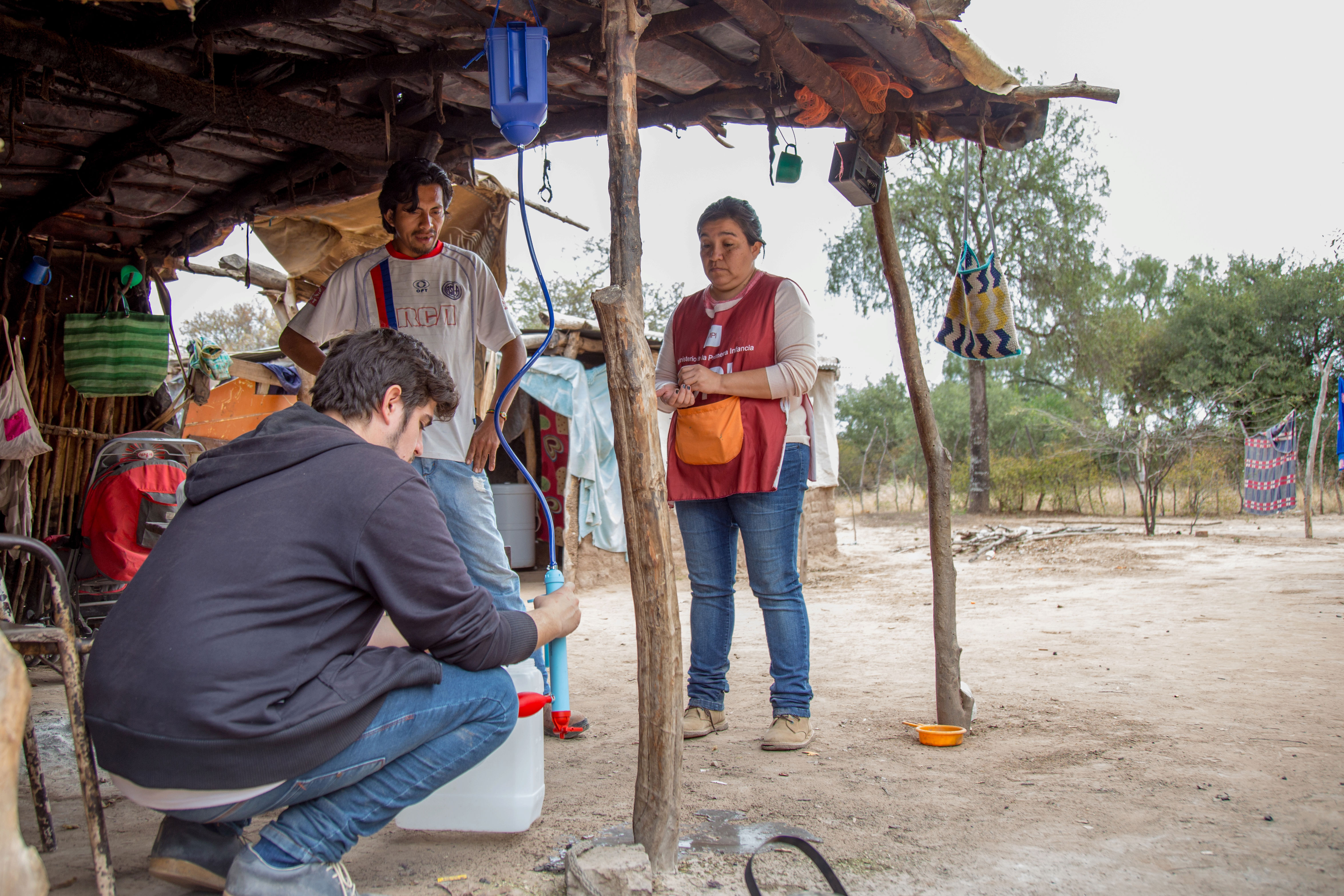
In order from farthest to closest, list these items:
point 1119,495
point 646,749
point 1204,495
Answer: point 1119,495, point 1204,495, point 646,749

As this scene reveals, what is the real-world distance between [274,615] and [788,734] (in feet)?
6.22

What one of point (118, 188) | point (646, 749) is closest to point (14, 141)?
point (118, 188)

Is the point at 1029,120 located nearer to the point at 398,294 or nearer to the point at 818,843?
the point at 398,294

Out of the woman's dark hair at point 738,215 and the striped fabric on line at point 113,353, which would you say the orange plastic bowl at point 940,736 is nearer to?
the woman's dark hair at point 738,215

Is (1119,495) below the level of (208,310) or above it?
below

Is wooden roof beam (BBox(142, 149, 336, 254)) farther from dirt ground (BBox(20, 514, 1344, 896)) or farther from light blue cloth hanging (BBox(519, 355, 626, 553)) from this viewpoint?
light blue cloth hanging (BBox(519, 355, 626, 553))

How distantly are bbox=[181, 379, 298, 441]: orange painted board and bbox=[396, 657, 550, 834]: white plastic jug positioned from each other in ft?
23.9

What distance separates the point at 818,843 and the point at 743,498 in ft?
3.73

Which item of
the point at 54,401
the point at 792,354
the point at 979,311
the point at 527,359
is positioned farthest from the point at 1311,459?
the point at 54,401

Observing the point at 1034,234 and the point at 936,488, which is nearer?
the point at 936,488

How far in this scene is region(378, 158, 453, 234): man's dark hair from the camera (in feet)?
9.55

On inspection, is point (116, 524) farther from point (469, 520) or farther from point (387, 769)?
point (387, 769)

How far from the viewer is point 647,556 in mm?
2033

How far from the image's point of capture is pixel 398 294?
9.78 ft
